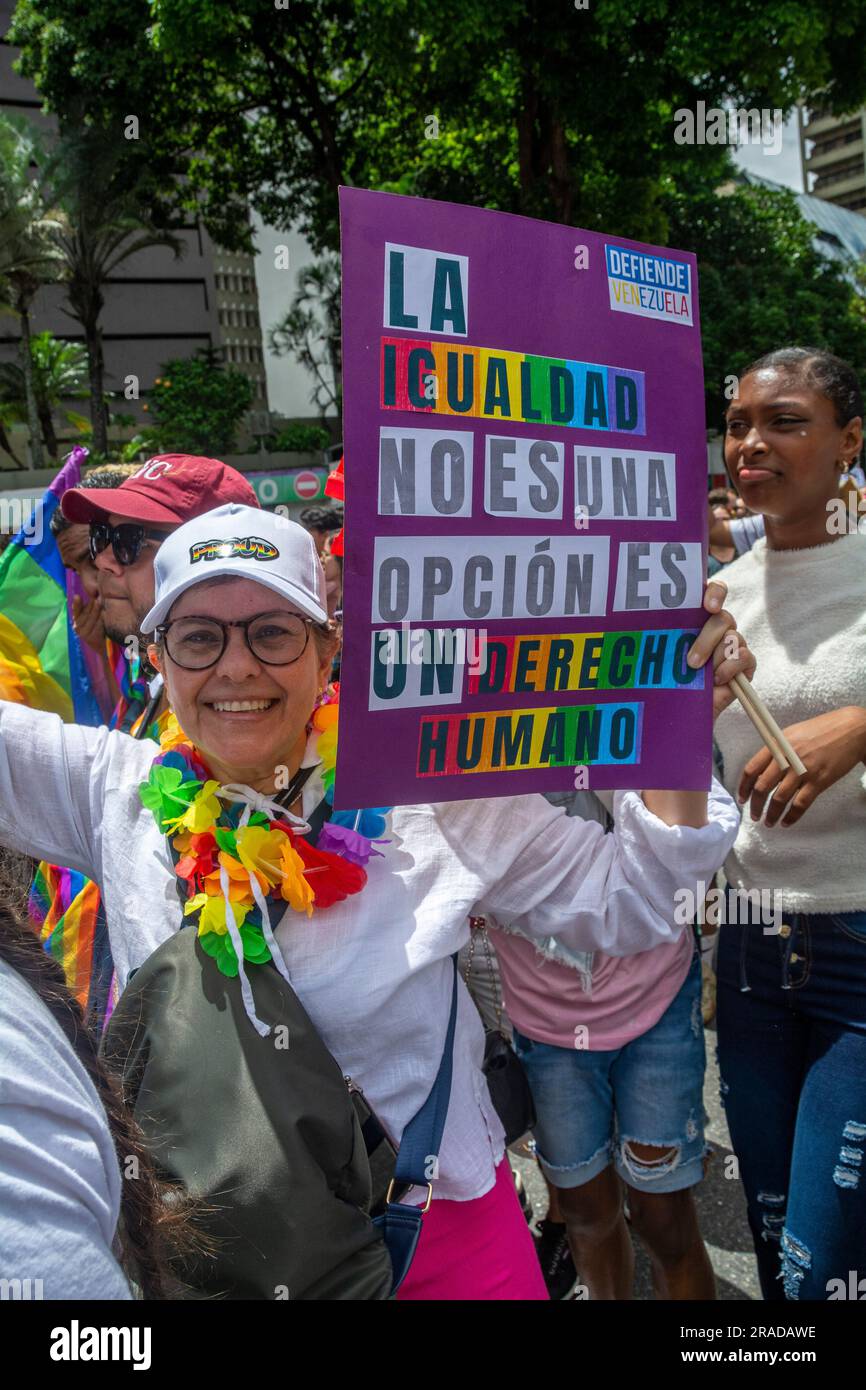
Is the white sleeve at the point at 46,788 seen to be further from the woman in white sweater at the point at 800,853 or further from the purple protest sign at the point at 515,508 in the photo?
the woman in white sweater at the point at 800,853

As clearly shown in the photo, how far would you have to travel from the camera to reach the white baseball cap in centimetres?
160

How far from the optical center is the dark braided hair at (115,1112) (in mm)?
867

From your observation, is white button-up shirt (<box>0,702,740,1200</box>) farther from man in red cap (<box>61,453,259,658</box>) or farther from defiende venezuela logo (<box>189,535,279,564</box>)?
man in red cap (<box>61,453,259,658</box>)

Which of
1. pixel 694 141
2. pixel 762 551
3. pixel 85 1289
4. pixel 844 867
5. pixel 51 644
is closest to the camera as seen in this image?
pixel 85 1289

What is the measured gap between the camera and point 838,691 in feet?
6.73

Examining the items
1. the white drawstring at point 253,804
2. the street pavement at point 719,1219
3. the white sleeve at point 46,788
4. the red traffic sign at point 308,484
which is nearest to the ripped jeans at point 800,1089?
the street pavement at point 719,1219

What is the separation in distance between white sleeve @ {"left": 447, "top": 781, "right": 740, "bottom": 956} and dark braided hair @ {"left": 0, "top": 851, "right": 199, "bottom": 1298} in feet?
2.43

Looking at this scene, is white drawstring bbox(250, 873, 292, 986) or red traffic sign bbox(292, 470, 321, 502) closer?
white drawstring bbox(250, 873, 292, 986)

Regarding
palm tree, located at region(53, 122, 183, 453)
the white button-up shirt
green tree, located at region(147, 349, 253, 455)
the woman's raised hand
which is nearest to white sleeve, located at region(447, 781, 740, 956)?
the white button-up shirt

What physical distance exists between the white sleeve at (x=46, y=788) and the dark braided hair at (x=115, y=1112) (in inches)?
28.2
